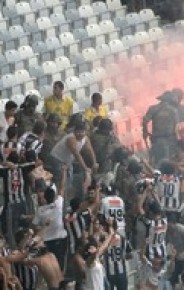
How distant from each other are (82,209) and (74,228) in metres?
0.22

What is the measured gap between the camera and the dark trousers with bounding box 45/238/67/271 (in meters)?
15.8

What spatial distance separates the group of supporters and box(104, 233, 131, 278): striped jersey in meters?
0.01

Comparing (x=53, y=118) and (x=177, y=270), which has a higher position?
(x=53, y=118)

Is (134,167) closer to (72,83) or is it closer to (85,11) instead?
(72,83)

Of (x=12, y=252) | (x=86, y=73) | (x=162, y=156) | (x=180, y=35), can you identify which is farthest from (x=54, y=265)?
(x=180, y=35)

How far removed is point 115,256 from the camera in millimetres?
15758

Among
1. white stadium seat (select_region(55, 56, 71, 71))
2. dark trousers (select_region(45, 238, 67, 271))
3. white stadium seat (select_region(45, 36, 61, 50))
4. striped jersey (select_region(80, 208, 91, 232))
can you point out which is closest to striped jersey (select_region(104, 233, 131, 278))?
striped jersey (select_region(80, 208, 91, 232))

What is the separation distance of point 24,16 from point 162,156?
16.1 feet

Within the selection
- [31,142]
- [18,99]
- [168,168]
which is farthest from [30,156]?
[18,99]

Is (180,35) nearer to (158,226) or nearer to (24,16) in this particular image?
(24,16)

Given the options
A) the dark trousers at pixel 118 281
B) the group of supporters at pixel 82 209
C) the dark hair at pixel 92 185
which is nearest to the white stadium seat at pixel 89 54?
the group of supporters at pixel 82 209

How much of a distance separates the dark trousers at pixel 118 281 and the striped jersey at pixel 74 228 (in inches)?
20.8

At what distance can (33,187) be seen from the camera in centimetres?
1606

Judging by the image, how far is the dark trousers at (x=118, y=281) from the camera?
52.0ft
